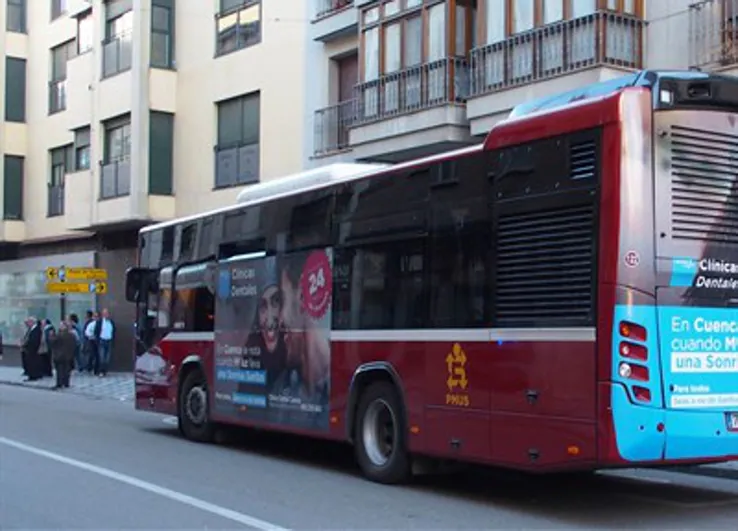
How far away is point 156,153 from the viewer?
94.3 ft

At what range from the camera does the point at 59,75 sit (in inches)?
1384

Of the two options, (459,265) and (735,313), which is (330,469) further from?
(735,313)

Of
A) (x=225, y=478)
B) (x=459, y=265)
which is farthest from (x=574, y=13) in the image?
(x=225, y=478)

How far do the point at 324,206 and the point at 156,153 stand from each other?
1820 cm

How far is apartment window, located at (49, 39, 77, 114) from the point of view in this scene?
113 ft

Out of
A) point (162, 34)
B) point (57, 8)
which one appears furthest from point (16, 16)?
point (162, 34)

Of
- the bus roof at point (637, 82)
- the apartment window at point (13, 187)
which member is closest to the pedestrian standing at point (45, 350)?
the apartment window at point (13, 187)

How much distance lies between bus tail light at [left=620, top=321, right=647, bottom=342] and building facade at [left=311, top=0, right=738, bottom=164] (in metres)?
8.65

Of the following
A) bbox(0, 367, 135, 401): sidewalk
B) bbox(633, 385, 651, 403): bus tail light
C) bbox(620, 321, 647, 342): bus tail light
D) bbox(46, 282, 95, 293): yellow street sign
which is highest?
bbox(46, 282, 95, 293): yellow street sign

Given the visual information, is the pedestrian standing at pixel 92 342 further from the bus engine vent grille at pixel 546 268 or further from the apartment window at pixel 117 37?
the bus engine vent grille at pixel 546 268

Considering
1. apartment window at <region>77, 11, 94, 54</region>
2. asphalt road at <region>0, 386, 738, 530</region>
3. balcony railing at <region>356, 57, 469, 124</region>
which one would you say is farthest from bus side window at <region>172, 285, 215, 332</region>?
apartment window at <region>77, 11, 94, 54</region>

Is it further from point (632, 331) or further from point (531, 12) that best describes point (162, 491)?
point (531, 12)

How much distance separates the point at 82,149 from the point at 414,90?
16.2 metres

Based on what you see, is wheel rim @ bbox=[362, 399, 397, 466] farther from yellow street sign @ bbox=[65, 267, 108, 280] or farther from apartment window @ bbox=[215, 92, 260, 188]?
yellow street sign @ bbox=[65, 267, 108, 280]
